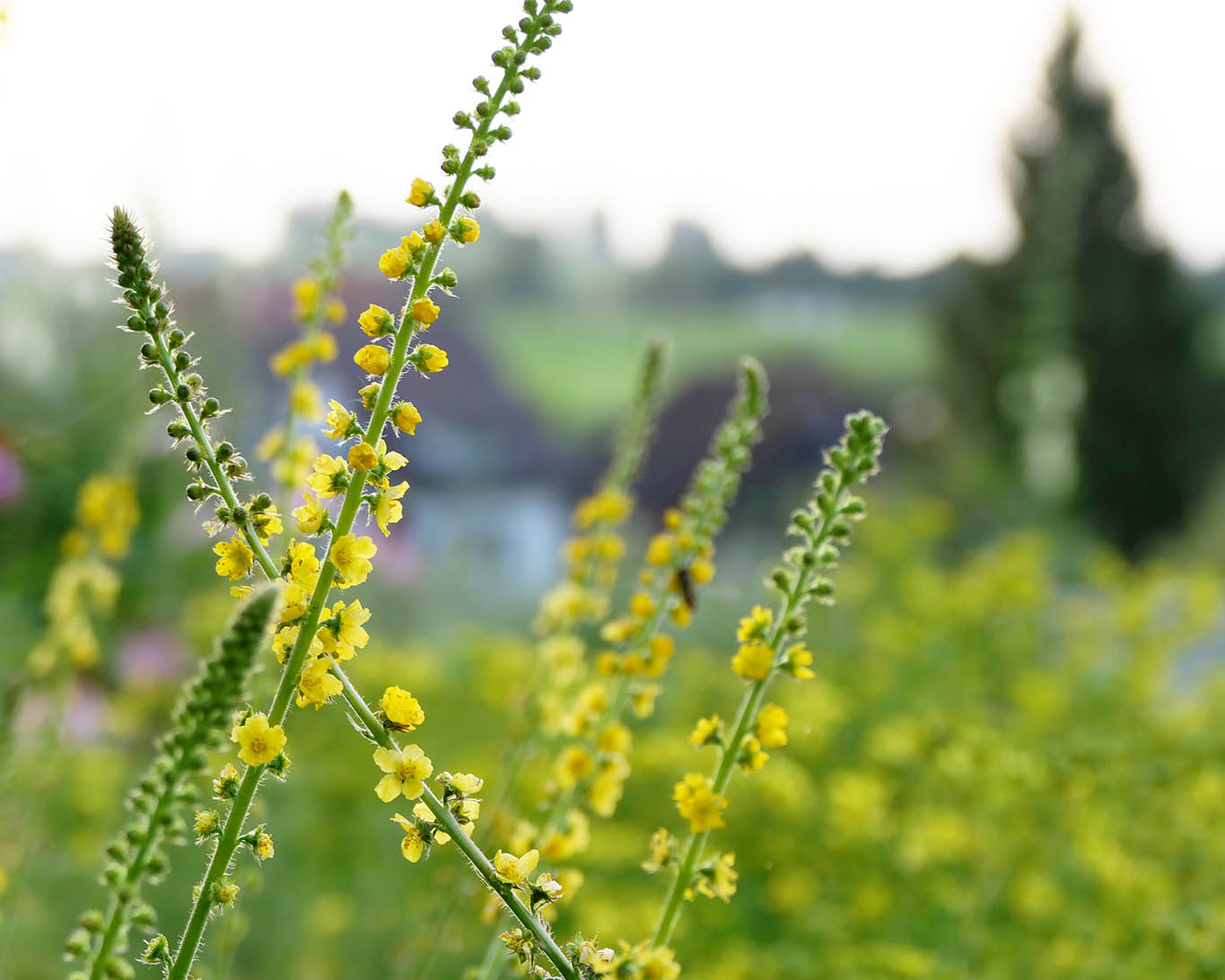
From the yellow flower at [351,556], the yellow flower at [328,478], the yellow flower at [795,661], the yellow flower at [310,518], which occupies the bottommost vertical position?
the yellow flower at [351,556]

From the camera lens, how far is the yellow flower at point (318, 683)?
104cm

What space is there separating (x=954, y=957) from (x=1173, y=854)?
0.85m

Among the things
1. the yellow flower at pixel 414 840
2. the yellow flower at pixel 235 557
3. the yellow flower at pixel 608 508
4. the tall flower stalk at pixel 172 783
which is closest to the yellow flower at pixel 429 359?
the yellow flower at pixel 235 557

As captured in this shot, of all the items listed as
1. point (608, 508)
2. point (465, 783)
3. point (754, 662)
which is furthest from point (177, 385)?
point (608, 508)

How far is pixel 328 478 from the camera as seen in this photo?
3.79ft

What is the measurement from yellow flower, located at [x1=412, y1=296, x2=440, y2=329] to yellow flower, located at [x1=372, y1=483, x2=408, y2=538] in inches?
6.9

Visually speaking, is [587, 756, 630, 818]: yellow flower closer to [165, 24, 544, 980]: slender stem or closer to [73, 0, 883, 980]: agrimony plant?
[73, 0, 883, 980]: agrimony plant

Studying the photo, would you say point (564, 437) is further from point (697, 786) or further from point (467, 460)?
point (697, 786)

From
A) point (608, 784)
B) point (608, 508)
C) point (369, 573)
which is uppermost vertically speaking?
point (608, 508)

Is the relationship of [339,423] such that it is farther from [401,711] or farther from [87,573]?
[87,573]

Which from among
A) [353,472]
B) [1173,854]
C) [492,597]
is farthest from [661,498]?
[353,472]

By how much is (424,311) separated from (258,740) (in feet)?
1.52

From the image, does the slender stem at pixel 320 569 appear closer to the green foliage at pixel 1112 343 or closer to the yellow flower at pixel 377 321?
the yellow flower at pixel 377 321

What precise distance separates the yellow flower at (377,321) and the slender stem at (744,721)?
0.59 m
